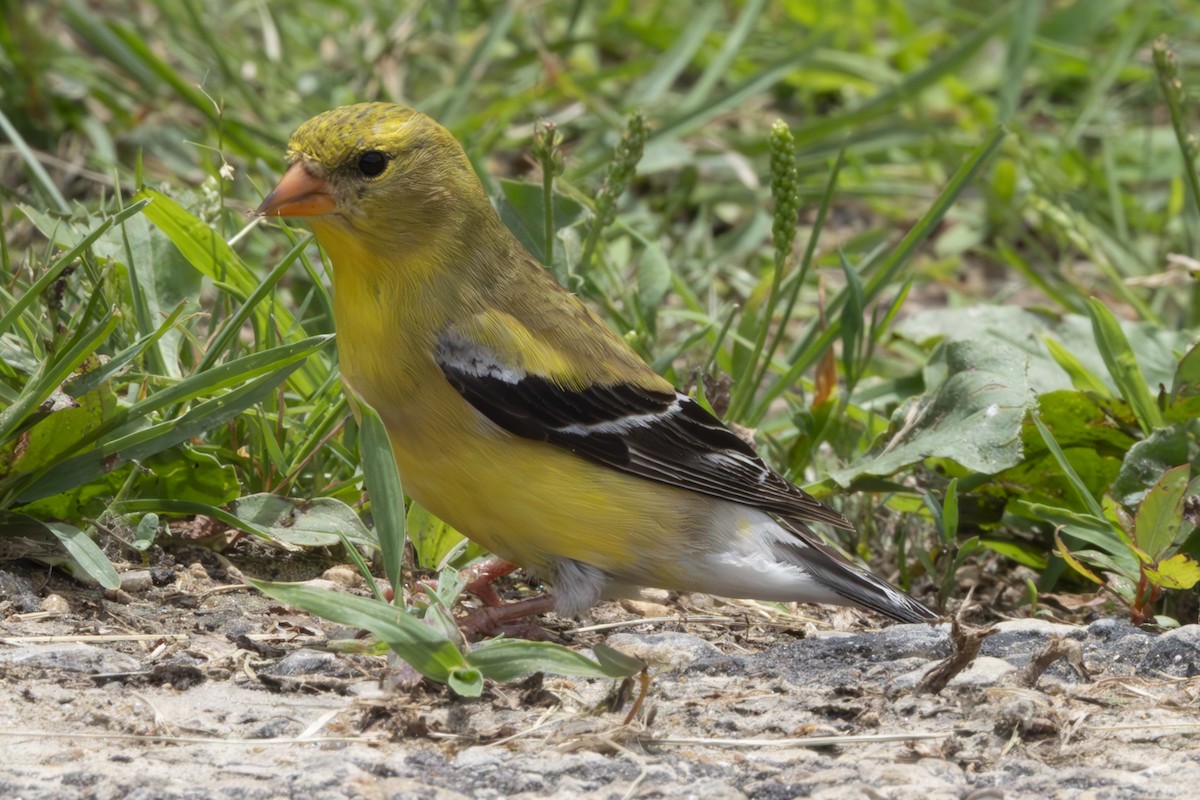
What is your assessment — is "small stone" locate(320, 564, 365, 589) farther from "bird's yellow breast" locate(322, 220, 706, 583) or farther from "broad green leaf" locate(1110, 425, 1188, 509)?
"broad green leaf" locate(1110, 425, 1188, 509)

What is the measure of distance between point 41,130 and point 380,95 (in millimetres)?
1283

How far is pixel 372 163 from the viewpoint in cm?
313

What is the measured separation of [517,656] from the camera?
243 centimetres

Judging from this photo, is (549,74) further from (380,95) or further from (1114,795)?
(1114,795)

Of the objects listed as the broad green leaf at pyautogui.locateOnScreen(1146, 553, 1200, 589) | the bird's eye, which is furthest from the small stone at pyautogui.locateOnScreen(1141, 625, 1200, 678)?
the bird's eye

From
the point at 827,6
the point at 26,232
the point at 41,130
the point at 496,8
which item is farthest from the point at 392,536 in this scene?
the point at 827,6

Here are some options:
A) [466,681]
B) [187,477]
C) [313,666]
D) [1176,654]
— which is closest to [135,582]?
[187,477]

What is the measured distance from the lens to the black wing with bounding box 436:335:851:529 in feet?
9.84

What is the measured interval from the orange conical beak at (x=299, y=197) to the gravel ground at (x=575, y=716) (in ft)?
2.62

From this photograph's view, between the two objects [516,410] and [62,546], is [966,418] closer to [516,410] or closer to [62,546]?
[516,410]

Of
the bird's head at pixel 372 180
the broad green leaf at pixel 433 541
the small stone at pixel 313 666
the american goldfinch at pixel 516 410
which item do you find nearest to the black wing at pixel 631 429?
the american goldfinch at pixel 516 410

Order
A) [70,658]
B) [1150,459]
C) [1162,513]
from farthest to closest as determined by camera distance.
Result: 1. [1150,459]
2. [1162,513]
3. [70,658]

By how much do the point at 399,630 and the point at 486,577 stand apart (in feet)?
2.91

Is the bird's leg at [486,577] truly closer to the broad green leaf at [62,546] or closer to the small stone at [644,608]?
the small stone at [644,608]
